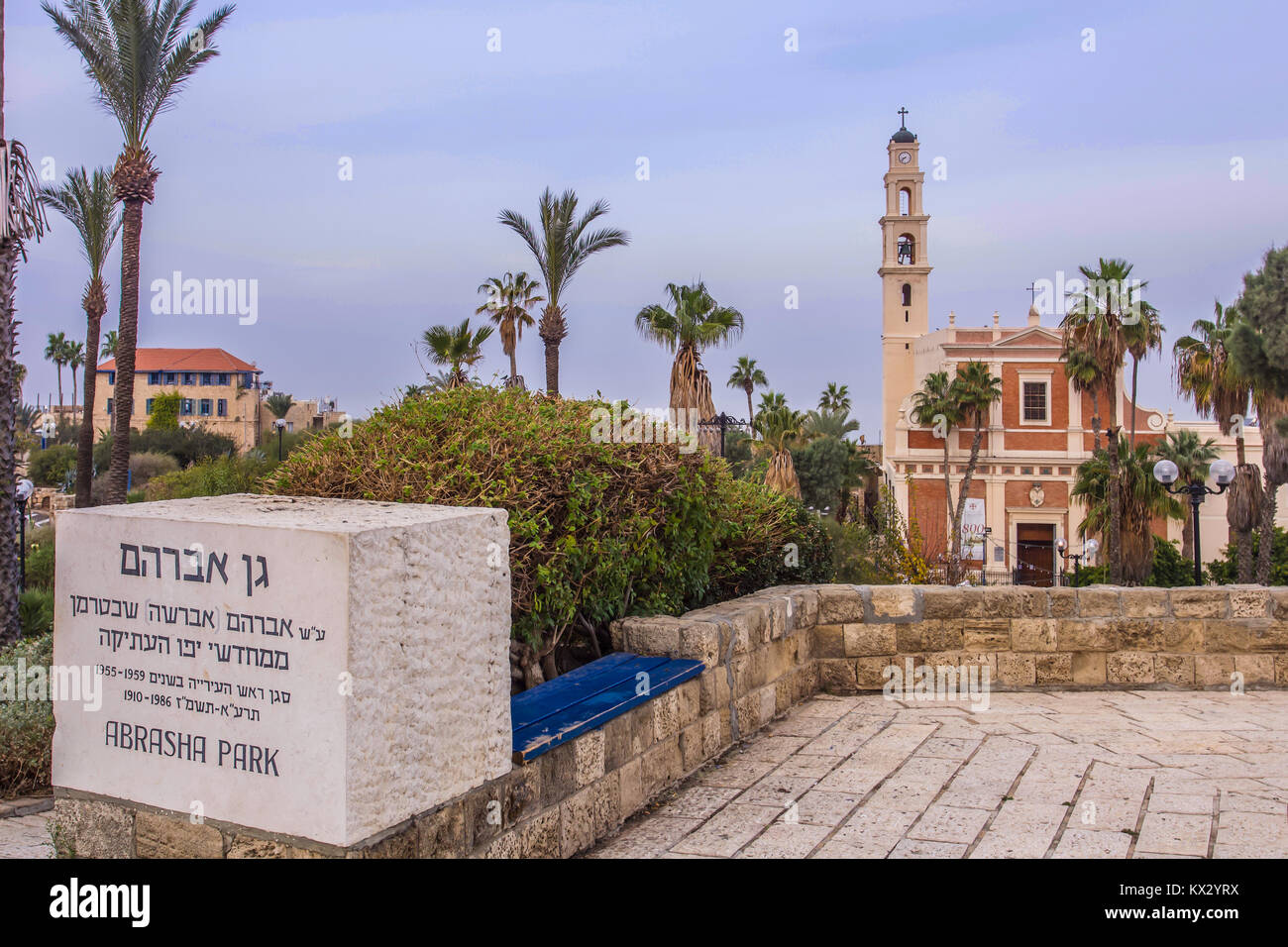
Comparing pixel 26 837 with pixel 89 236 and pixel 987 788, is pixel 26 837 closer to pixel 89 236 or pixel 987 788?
pixel 987 788

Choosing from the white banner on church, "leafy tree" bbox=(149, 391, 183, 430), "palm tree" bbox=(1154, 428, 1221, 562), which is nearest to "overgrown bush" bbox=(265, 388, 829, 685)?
"palm tree" bbox=(1154, 428, 1221, 562)

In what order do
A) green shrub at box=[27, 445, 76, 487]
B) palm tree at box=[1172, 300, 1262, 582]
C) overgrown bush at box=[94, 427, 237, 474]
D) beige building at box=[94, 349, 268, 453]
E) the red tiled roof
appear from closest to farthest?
palm tree at box=[1172, 300, 1262, 582] < green shrub at box=[27, 445, 76, 487] < overgrown bush at box=[94, 427, 237, 474] < beige building at box=[94, 349, 268, 453] < the red tiled roof

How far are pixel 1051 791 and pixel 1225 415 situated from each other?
32877mm

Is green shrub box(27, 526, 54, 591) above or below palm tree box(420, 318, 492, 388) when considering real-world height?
below

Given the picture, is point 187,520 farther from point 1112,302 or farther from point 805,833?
point 1112,302

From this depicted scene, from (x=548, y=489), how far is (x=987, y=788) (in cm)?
247

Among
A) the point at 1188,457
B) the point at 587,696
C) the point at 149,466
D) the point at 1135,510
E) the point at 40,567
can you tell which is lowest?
the point at 40,567

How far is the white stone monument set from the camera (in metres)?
Answer: 2.71

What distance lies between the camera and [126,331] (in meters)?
17.5

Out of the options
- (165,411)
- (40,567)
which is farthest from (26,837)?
(165,411)

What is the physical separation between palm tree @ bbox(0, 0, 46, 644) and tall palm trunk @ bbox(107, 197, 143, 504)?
5745mm

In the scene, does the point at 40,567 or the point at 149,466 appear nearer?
the point at 40,567

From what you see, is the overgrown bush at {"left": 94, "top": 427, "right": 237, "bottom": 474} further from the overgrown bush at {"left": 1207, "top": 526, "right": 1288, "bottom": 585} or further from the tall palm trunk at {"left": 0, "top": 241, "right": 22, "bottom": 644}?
the overgrown bush at {"left": 1207, "top": 526, "right": 1288, "bottom": 585}

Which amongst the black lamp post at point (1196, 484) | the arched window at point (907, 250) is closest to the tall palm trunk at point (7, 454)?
the black lamp post at point (1196, 484)
